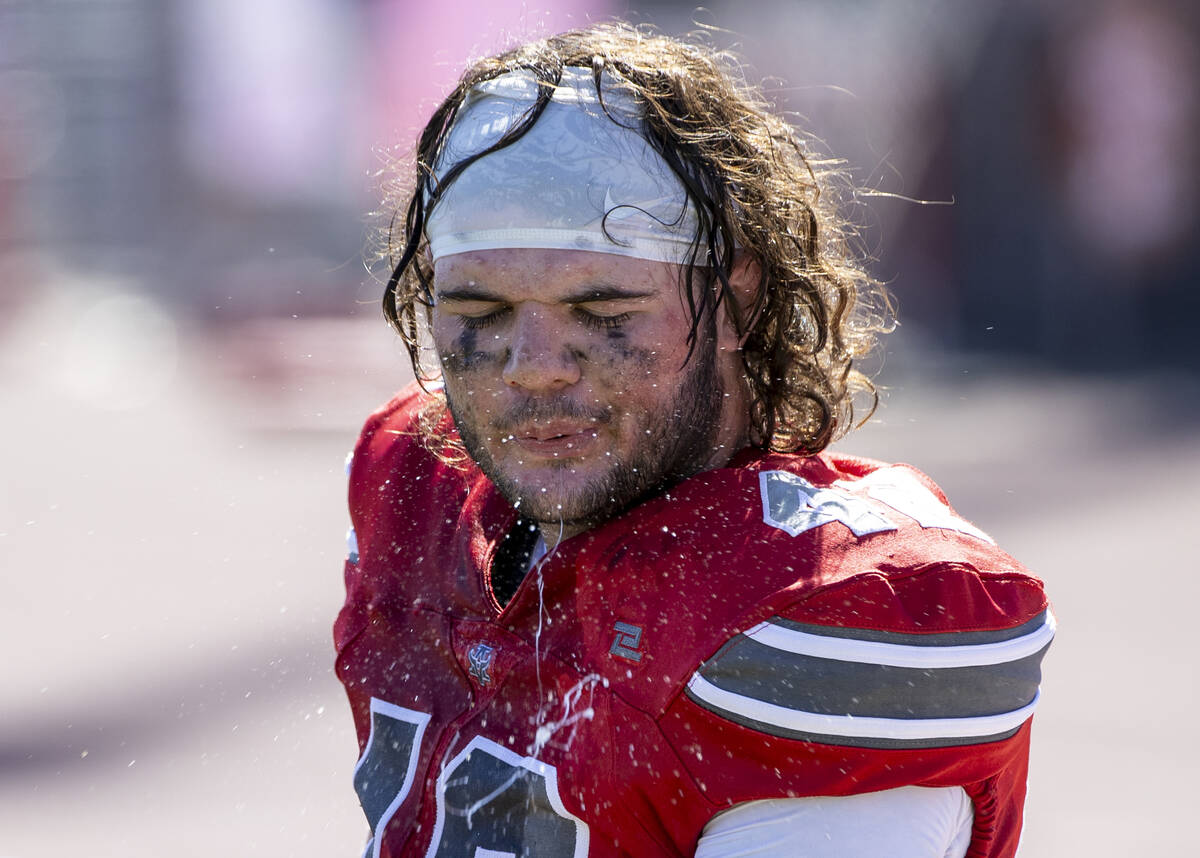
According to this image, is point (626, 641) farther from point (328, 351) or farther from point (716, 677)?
point (328, 351)

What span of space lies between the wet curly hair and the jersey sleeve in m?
0.56

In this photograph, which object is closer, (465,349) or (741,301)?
(465,349)

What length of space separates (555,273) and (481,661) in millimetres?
545

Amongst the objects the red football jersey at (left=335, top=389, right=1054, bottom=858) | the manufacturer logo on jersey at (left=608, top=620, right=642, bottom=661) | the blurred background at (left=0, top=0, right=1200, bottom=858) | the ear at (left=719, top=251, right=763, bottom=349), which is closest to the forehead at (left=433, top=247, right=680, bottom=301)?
the ear at (left=719, top=251, right=763, bottom=349)

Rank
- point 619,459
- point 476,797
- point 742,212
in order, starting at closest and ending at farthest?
point 476,797 → point 619,459 → point 742,212

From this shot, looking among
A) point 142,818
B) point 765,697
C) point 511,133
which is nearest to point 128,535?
point 142,818

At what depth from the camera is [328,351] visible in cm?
1288

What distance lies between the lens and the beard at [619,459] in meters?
1.92

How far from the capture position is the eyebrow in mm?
1914

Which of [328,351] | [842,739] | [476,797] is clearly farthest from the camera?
[328,351]

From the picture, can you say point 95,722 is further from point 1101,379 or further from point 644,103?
point 1101,379

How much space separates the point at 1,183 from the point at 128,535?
510 inches

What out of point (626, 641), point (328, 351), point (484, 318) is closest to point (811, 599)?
point (626, 641)

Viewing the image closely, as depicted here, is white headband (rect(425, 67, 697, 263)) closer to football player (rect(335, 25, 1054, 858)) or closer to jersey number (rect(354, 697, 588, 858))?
football player (rect(335, 25, 1054, 858))
